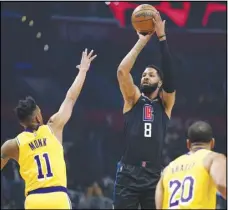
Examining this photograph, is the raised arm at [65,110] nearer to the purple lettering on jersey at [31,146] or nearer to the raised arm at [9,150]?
the purple lettering on jersey at [31,146]

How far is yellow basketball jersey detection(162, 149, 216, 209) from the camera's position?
6141mm


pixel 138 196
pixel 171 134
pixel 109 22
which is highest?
pixel 109 22

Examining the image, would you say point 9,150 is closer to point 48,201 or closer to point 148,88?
point 48,201

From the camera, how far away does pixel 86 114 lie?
41.7 feet

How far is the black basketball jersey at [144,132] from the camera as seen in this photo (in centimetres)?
780

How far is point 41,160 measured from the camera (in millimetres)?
7242

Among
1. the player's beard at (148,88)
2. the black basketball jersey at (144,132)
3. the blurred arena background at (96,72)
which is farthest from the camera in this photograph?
the blurred arena background at (96,72)

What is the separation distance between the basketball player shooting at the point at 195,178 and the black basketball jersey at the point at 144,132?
1442 millimetres

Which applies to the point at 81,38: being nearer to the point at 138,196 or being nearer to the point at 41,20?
the point at 41,20

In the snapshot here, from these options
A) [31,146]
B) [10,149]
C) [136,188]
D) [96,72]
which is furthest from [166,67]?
[96,72]

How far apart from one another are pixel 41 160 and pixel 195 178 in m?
1.75

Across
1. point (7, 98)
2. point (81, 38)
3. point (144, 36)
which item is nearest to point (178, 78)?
point (81, 38)

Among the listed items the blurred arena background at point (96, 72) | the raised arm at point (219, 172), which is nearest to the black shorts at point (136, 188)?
the raised arm at point (219, 172)

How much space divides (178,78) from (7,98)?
9.67ft
